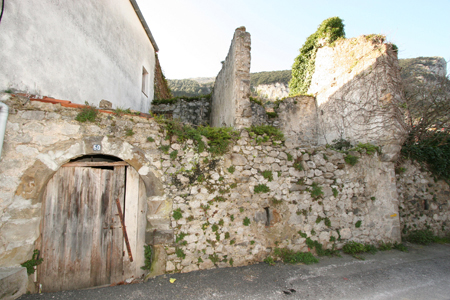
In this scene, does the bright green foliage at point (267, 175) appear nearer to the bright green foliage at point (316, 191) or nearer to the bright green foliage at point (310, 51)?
the bright green foliage at point (316, 191)

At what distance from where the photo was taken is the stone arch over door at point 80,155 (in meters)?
3.34

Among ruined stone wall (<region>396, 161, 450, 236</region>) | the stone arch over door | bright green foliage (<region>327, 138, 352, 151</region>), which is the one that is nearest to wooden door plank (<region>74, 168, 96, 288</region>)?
the stone arch over door

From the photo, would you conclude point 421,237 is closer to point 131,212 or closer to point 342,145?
point 342,145

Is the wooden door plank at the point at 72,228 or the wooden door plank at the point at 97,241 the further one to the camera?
the wooden door plank at the point at 97,241

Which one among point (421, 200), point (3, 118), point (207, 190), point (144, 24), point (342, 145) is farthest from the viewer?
point (144, 24)

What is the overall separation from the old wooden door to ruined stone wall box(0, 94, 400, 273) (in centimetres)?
25

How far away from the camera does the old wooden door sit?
3.57m

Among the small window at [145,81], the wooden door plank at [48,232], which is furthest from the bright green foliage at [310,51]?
the wooden door plank at [48,232]

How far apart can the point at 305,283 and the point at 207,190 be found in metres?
2.39

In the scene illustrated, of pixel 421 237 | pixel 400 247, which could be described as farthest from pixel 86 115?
pixel 421 237

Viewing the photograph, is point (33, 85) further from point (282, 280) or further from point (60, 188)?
point (282, 280)

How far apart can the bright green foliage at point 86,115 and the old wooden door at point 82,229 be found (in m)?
0.88

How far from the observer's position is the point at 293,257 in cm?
451

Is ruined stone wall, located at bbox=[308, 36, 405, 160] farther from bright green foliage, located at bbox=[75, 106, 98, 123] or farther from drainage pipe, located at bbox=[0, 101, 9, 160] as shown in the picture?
drainage pipe, located at bbox=[0, 101, 9, 160]
